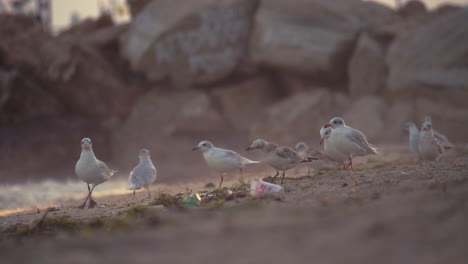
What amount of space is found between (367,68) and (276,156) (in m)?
10.5

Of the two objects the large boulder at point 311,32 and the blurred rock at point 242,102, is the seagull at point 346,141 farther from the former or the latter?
the blurred rock at point 242,102

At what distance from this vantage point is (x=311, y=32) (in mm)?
16938

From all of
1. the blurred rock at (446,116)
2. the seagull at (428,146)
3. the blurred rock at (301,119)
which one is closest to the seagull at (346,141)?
the seagull at (428,146)

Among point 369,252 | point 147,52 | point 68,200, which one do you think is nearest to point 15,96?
point 147,52

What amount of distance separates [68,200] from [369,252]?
26.8ft

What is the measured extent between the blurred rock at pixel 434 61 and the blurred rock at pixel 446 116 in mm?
185

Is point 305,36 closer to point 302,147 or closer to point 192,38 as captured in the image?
point 192,38

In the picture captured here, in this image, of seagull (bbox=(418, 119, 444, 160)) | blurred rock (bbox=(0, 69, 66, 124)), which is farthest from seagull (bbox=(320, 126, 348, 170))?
blurred rock (bbox=(0, 69, 66, 124))

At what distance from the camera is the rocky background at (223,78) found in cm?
1558

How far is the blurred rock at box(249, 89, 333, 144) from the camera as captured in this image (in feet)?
55.2

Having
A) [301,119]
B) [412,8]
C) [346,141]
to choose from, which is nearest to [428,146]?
[346,141]

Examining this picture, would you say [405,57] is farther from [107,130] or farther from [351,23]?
[107,130]

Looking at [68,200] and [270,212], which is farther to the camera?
[68,200]

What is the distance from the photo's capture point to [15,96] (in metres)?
16.1
